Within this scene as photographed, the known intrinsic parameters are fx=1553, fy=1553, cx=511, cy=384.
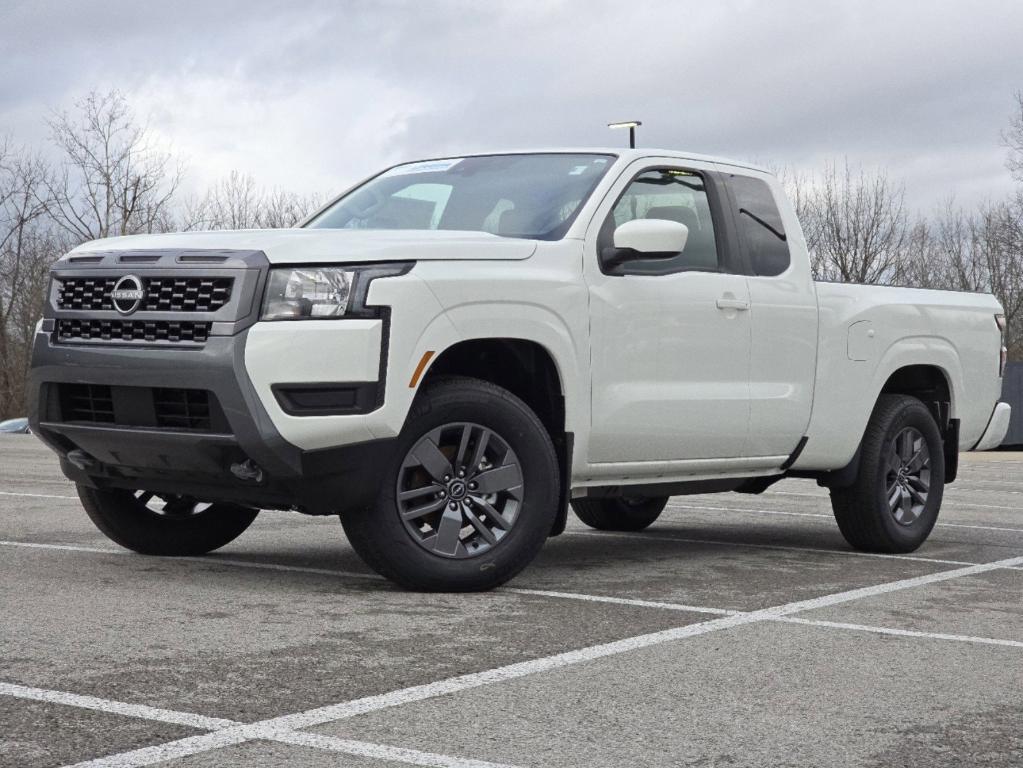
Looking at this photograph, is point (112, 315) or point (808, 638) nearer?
point (808, 638)

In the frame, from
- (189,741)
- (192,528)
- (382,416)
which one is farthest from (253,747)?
(192,528)

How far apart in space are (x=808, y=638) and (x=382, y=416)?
1.82m

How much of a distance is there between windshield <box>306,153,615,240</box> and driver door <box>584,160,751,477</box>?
0.64 ft

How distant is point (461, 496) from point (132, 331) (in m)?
1.50

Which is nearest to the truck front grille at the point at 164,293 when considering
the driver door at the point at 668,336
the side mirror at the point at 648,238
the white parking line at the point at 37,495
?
the driver door at the point at 668,336

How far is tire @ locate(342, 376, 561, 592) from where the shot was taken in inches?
247

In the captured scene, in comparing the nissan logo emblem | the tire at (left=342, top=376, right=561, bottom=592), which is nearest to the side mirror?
the tire at (left=342, top=376, right=561, bottom=592)

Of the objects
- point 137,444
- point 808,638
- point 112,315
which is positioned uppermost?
point 112,315

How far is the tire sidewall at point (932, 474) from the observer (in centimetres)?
868

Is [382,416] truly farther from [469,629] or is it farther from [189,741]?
[189,741]

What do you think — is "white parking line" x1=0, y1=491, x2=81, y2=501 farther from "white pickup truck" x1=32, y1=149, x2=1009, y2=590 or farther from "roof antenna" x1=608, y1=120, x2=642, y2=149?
"roof antenna" x1=608, y1=120, x2=642, y2=149

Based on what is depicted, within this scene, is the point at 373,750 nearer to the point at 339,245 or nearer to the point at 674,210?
the point at 339,245

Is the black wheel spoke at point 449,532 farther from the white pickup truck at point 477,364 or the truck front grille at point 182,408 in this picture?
the truck front grille at point 182,408

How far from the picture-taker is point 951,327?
9.23m
